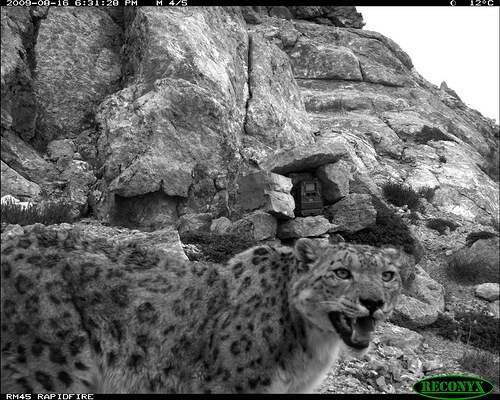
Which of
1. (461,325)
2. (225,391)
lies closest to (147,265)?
(225,391)

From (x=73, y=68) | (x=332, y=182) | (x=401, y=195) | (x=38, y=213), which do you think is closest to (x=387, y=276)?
(x=38, y=213)

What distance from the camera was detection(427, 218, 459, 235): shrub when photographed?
24.5m

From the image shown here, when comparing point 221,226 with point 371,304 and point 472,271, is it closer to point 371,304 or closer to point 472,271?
point 472,271

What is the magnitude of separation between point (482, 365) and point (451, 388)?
18.6 ft

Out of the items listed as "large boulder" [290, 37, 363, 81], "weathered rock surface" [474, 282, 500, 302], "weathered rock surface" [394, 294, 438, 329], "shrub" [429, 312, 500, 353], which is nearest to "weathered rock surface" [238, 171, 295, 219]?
"weathered rock surface" [394, 294, 438, 329]

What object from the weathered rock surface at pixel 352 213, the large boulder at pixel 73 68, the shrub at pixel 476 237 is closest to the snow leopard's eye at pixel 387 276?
the weathered rock surface at pixel 352 213

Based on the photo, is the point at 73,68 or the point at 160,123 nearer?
the point at 160,123

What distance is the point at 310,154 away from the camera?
21078 millimetres

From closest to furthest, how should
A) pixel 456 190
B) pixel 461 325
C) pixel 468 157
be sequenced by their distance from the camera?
1. pixel 461 325
2. pixel 456 190
3. pixel 468 157

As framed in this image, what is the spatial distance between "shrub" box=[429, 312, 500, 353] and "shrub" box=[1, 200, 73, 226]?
445 inches

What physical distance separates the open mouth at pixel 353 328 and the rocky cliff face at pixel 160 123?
508 inches

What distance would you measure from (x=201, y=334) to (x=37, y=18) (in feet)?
64.8

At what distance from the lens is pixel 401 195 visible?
27.2 metres

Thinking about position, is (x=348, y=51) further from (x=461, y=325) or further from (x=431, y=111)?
(x=461, y=325)
